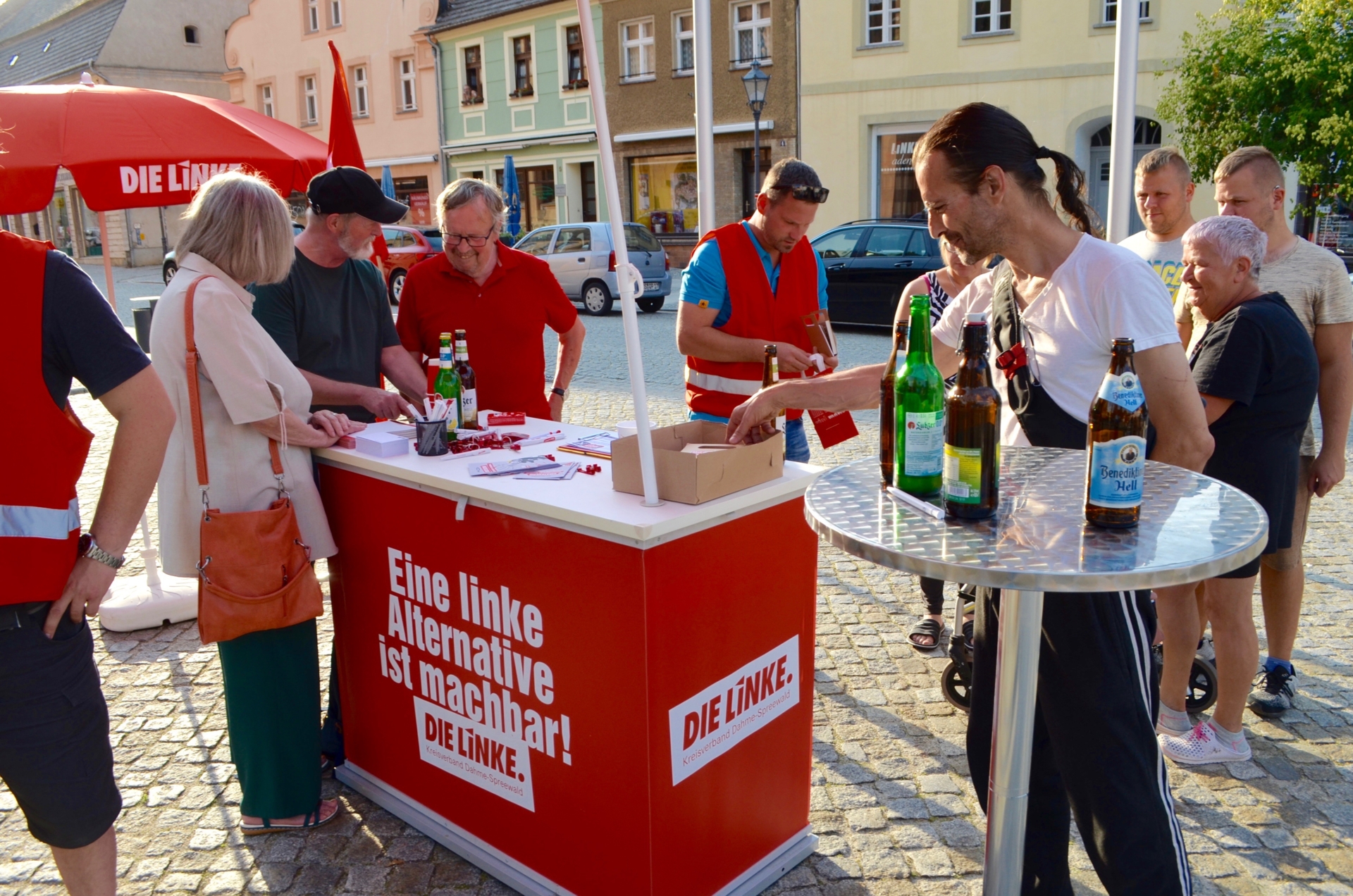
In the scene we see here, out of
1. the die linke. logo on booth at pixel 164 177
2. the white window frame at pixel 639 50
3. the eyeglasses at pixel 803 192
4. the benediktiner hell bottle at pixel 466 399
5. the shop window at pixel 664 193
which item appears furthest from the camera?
the shop window at pixel 664 193

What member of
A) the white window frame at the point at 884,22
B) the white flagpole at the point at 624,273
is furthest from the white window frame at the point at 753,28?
the white flagpole at the point at 624,273

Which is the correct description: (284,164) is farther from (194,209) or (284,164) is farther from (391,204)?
(194,209)

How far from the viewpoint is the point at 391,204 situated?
12.0ft

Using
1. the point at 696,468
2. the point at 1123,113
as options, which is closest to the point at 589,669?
the point at 696,468

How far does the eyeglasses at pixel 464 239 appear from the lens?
3799 mm

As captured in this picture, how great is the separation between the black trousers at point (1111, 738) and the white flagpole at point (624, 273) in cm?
94

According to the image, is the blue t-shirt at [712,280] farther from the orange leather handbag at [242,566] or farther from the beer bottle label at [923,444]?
the beer bottle label at [923,444]

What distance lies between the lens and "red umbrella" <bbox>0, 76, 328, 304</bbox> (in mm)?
3982

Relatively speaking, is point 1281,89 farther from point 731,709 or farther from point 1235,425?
point 731,709

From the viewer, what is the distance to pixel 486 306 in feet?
13.0

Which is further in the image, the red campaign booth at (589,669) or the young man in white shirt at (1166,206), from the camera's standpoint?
the young man in white shirt at (1166,206)

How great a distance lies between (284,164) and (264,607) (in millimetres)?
2580

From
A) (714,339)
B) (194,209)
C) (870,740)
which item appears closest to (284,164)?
(194,209)

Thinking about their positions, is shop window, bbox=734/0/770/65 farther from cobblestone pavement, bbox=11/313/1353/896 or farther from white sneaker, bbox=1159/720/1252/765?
white sneaker, bbox=1159/720/1252/765
